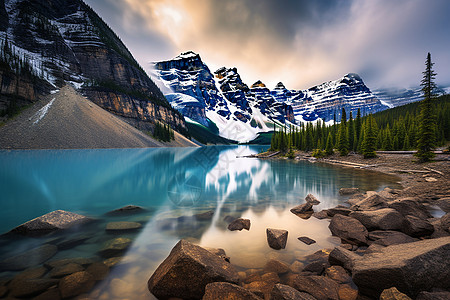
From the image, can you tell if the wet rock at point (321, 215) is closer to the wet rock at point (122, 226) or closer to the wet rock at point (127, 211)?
the wet rock at point (122, 226)

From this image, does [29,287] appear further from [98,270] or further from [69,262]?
[98,270]

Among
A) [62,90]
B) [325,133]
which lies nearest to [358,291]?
[325,133]

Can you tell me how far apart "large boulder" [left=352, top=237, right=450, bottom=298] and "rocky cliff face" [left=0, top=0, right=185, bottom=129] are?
127147 millimetres

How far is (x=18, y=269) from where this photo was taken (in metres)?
5.59

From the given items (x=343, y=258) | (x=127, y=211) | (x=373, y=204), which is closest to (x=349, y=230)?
(x=343, y=258)

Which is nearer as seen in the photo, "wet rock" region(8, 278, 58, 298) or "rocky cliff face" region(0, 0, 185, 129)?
"wet rock" region(8, 278, 58, 298)

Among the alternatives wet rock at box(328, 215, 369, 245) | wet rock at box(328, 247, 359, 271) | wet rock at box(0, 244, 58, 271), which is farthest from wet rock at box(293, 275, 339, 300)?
wet rock at box(0, 244, 58, 271)

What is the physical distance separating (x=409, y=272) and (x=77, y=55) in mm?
178584

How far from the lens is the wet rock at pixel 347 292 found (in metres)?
4.22

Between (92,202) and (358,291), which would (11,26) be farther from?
(358,291)

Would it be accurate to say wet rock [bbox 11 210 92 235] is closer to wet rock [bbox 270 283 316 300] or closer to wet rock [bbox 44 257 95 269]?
wet rock [bbox 44 257 95 269]

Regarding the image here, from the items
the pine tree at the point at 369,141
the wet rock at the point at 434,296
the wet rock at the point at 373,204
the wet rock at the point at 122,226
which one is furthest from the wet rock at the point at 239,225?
the pine tree at the point at 369,141

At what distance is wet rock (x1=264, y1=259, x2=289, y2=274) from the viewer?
5641mm

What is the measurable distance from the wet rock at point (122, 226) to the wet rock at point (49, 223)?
181 centimetres
